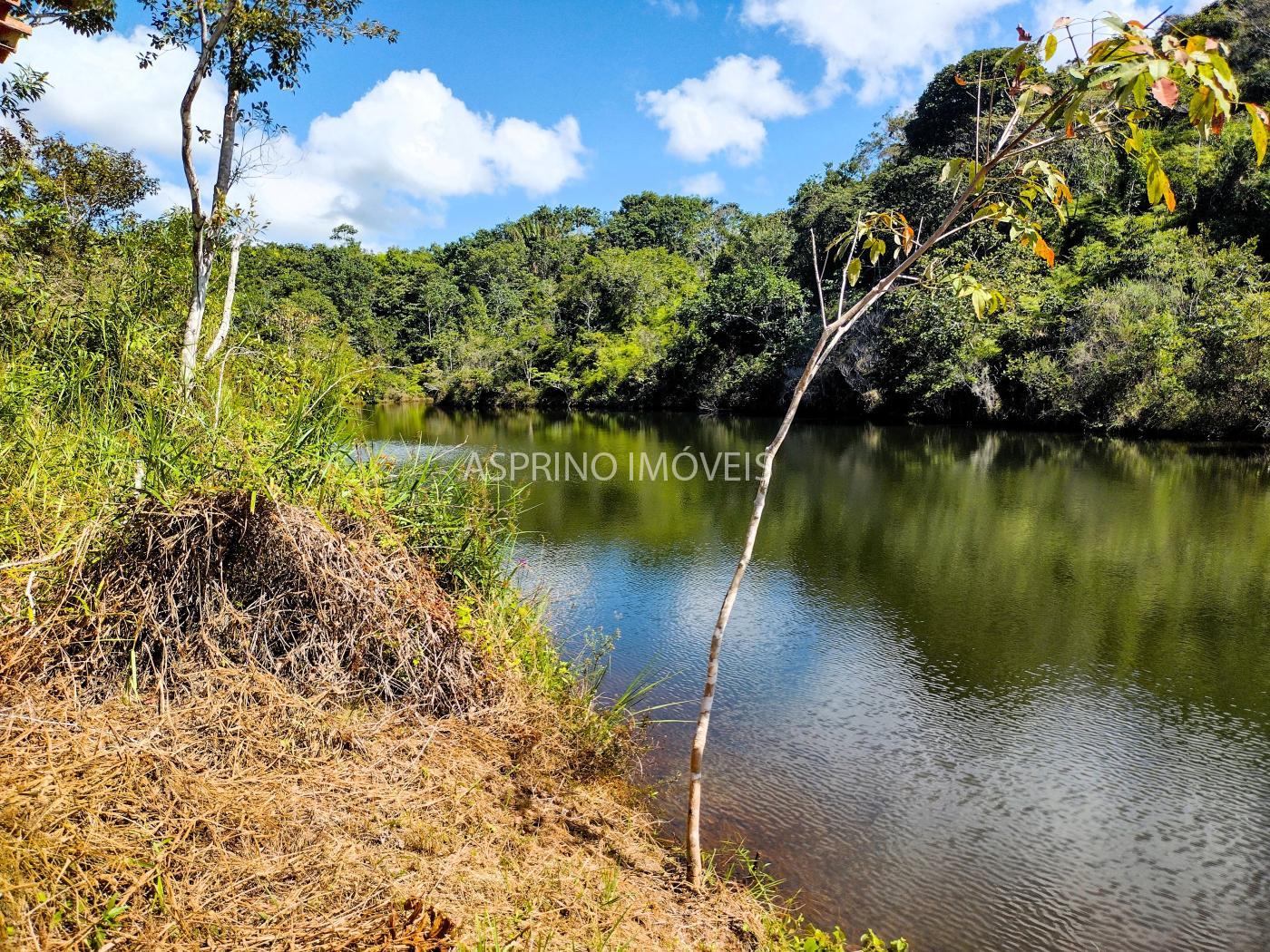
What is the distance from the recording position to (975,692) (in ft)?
22.6

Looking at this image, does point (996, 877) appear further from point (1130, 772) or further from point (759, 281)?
point (759, 281)

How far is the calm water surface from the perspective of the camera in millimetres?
4348

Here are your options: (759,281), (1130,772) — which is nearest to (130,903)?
(1130,772)

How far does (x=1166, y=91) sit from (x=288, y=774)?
3.89 m

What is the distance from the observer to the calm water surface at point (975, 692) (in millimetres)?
4348

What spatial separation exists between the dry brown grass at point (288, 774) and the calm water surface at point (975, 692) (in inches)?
56.1

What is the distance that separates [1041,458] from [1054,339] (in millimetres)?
9070

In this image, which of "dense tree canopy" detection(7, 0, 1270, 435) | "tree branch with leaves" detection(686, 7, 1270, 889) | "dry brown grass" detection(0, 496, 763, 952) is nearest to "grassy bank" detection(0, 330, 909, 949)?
"dry brown grass" detection(0, 496, 763, 952)

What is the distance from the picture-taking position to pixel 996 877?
4414mm

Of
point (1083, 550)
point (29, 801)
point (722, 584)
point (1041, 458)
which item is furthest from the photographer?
point (1041, 458)

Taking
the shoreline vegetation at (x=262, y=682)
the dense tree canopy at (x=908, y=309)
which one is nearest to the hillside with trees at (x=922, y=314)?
the dense tree canopy at (x=908, y=309)

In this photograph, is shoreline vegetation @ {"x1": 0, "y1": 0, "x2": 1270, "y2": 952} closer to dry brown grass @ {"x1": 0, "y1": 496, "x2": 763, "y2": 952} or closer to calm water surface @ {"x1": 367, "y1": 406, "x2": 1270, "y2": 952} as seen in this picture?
dry brown grass @ {"x1": 0, "y1": 496, "x2": 763, "y2": 952}

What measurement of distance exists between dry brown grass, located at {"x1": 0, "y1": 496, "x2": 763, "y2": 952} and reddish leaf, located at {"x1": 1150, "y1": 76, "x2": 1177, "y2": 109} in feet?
10.8

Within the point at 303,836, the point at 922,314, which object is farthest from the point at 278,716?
the point at 922,314
